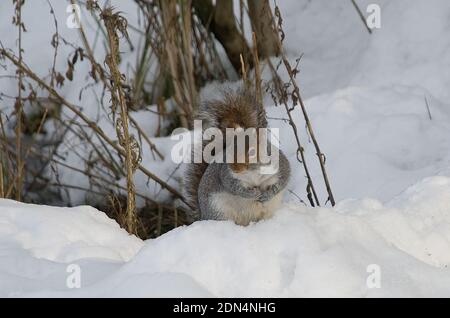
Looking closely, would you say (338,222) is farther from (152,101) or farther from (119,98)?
(152,101)

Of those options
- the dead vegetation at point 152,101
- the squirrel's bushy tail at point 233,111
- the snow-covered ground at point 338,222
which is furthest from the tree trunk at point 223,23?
the squirrel's bushy tail at point 233,111

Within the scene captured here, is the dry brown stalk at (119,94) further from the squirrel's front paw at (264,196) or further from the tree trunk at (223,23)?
the tree trunk at (223,23)

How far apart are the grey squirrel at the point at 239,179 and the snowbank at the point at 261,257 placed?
0.28ft

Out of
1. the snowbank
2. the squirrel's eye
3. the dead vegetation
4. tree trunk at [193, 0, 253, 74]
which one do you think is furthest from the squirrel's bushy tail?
tree trunk at [193, 0, 253, 74]

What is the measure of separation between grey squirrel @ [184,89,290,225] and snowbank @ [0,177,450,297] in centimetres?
8

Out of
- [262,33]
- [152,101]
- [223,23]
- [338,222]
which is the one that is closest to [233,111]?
[338,222]

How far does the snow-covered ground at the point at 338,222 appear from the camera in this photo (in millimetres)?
2125

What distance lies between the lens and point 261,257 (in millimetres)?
2186

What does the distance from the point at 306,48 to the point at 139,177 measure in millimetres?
1108

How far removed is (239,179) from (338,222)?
30 centimetres

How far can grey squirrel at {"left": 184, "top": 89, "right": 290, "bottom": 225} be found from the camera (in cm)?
249

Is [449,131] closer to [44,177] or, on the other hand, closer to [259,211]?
[259,211]

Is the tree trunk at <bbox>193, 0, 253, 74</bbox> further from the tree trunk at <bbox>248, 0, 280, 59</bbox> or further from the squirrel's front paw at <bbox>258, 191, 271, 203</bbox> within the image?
the squirrel's front paw at <bbox>258, 191, 271, 203</bbox>
